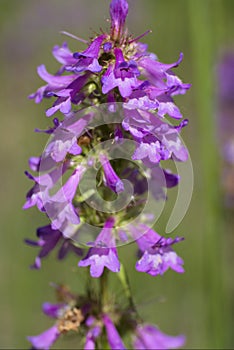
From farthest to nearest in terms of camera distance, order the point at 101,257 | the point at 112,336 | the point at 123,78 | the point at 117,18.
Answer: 1. the point at 112,336
2. the point at 117,18
3. the point at 101,257
4. the point at 123,78

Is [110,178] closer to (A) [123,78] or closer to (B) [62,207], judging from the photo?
(B) [62,207]

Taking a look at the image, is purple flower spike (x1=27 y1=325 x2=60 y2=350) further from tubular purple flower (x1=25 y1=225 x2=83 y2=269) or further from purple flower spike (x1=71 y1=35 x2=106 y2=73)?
purple flower spike (x1=71 y1=35 x2=106 y2=73)

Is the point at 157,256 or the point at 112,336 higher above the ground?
the point at 157,256

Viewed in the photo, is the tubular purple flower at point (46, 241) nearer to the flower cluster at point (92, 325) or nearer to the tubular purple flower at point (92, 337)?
the flower cluster at point (92, 325)

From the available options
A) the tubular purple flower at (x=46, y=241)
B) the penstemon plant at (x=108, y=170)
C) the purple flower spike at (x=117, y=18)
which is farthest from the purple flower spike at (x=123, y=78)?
the tubular purple flower at (x=46, y=241)

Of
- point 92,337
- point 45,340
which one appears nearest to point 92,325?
point 92,337

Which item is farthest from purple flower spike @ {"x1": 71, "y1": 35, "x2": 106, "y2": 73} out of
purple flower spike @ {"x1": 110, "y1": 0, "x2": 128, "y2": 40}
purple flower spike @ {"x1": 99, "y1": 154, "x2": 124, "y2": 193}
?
purple flower spike @ {"x1": 99, "y1": 154, "x2": 124, "y2": 193}
